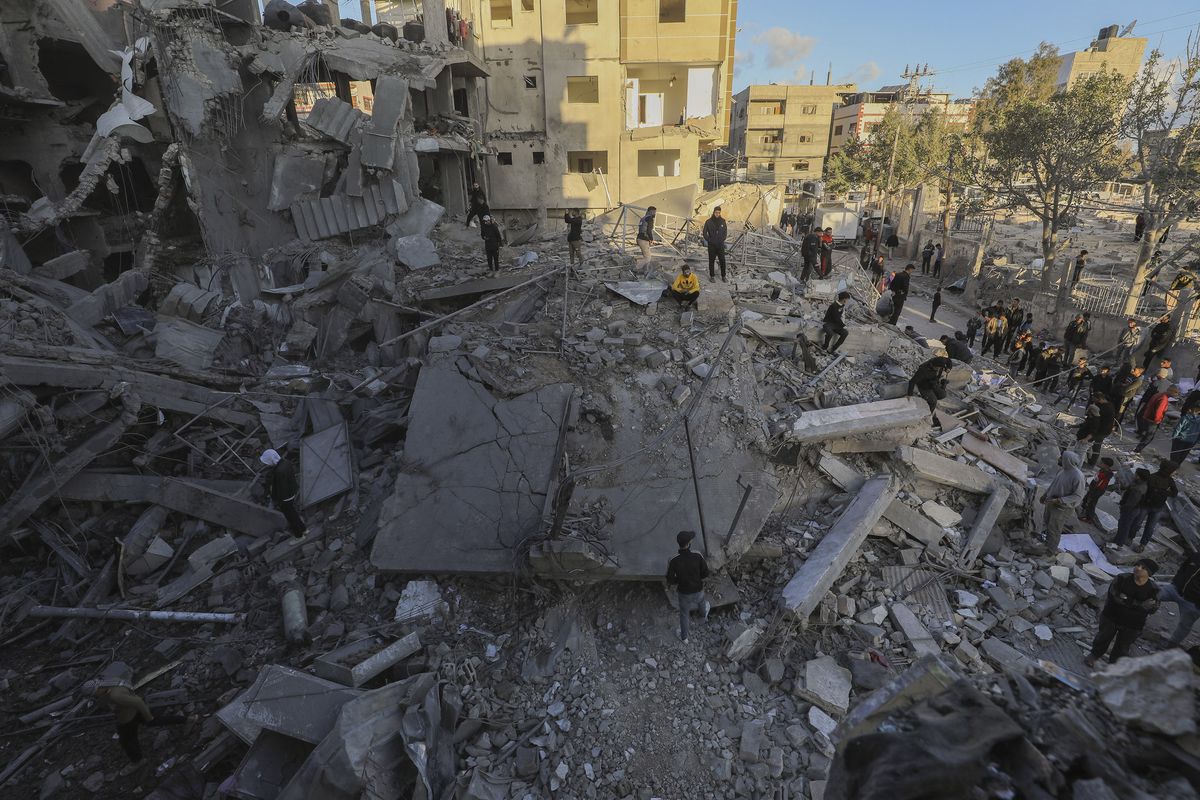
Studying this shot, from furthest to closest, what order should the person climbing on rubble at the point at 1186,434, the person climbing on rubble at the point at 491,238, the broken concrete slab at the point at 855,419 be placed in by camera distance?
the person climbing on rubble at the point at 491,238
the person climbing on rubble at the point at 1186,434
the broken concrete slab at the point at 855,419

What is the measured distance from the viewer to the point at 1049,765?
2.19 meters

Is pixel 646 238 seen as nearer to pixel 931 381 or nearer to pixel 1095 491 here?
pixel 931 381

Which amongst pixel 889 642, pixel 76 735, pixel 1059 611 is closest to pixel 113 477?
pixel 76 735

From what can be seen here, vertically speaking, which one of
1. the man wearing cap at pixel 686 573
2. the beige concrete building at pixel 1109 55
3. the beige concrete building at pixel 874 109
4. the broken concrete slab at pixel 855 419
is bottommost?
the man wearing cap at pixel 686 573

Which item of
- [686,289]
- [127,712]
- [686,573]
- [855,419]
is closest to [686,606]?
[686,573]

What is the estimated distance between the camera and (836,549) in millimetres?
5996

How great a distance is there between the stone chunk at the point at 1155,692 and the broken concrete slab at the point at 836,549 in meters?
3.19

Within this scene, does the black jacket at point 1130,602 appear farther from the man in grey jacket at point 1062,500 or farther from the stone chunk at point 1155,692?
the stone chunk at point 1155,692

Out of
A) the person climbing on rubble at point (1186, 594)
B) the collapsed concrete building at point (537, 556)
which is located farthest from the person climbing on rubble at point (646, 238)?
the person climbing on rubble at point (1186, 594)

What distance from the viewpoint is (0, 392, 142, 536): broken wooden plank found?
662 centimetres

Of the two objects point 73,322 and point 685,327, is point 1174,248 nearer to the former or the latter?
point 685,327

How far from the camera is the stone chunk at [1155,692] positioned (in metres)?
2.17

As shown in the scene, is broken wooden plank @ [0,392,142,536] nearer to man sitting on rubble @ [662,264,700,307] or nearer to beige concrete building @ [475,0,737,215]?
man sitting on rubble @ [662,264,700,307]

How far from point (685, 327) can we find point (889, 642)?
5281 mm
